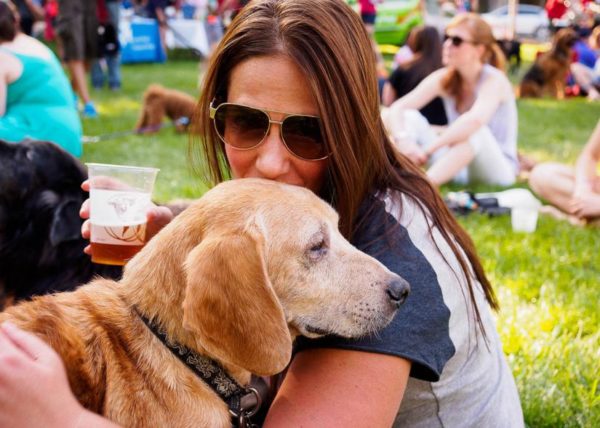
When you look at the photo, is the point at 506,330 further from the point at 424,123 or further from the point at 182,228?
the point at 424,123

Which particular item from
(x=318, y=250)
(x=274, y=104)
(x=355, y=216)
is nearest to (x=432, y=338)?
(x=318, y=250)

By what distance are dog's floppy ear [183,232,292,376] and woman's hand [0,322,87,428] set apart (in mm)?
388

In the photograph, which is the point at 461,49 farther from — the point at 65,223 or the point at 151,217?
the point at 151,217

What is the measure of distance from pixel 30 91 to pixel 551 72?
13728 mm

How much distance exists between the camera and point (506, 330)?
4.02 meters

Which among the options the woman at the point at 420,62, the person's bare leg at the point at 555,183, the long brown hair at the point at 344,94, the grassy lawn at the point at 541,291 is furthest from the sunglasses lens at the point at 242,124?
the woman at the point at 420,62

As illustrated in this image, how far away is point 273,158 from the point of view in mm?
2516

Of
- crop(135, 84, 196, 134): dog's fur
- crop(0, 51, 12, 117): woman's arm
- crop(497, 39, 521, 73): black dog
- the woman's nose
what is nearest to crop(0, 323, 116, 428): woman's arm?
the woman's nose

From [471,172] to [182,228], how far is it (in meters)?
6.27

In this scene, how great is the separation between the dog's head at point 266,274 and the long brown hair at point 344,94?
0.60 feet

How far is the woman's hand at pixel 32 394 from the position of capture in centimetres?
173

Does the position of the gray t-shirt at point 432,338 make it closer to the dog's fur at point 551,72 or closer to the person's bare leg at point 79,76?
the person's bare leg at point 79,76

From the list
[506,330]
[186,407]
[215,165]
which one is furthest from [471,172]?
[186,407]

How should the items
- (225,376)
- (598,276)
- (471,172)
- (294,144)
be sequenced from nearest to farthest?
(225,376)
(294,144)
(598,276)
(471,172)
